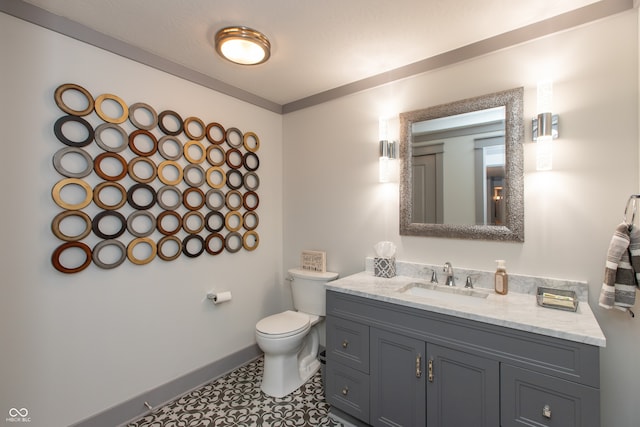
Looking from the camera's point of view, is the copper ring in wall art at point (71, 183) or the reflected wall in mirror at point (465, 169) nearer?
the copper ring in wall art at point (71, 183)

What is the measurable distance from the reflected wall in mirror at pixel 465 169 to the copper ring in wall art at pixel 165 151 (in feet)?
5.27

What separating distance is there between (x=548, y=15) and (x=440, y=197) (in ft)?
3.72

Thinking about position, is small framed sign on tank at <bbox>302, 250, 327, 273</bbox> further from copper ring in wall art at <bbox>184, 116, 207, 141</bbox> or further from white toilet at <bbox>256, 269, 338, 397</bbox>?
copper ring in wall art at <bbox>184, 116, 207, 141</bbox>

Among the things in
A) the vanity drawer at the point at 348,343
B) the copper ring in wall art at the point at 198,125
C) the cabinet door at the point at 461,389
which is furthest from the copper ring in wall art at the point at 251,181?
the cabinet door at the point at 461,389

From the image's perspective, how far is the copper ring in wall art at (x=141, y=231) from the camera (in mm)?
1896

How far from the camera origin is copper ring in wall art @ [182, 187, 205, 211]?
217cm

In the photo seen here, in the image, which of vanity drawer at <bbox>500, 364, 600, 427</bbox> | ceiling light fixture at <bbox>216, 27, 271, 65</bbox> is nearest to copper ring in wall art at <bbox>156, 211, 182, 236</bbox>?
ceiling light fixture at <bbox>216, 27, 271, 65</bbox>

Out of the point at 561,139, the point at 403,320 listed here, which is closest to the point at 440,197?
the point at 561,139

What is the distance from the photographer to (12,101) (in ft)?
4.96

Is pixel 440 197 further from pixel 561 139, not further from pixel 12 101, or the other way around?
pixel 12 101

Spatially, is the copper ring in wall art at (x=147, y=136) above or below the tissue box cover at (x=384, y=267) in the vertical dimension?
above

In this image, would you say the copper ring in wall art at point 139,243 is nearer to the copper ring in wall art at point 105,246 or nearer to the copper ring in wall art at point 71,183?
the copper ring in wall art at point 105,246

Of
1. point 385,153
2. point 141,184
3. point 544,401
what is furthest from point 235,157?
point 544,401

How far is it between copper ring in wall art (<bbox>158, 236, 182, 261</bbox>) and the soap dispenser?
6.87ft
